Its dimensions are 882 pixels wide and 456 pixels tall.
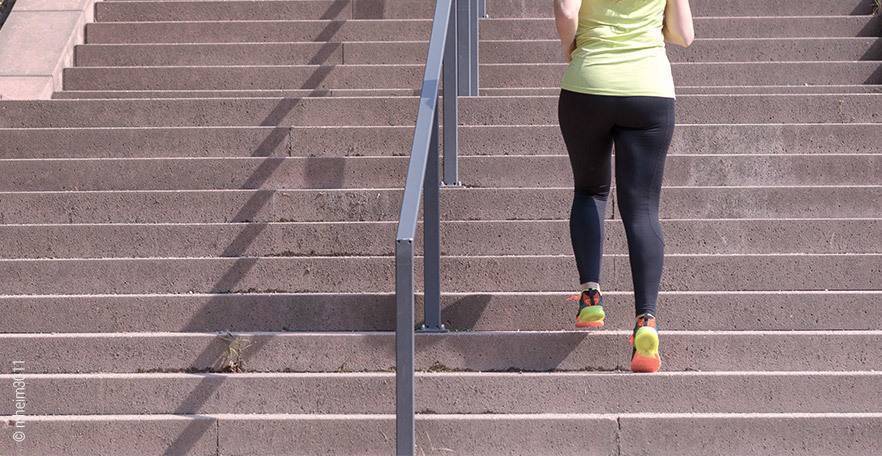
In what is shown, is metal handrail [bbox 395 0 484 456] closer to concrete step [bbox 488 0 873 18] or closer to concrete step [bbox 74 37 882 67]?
concrete step [bbox 74 37 882 67]

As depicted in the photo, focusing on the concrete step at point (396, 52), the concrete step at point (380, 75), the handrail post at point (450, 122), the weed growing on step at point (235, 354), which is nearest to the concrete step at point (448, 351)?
the weed growing on step at point (235, 354)

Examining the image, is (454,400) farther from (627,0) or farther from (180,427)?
(627,0)

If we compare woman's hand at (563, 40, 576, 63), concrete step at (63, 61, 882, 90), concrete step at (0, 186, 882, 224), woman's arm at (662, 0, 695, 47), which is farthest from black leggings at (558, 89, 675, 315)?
concrete step at (63, 61, 882, 90)

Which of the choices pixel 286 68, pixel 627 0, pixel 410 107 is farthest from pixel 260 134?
pixel 627 0

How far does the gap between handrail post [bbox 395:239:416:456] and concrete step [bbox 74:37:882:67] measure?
374cm

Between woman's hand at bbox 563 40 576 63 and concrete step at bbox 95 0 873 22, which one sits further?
concrete step at bbox 95 0 873 22

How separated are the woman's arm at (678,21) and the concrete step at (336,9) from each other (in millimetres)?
3461

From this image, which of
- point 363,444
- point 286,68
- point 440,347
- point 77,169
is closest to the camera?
point 363,444

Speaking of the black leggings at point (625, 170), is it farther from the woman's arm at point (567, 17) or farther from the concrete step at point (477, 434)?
the concrete step at point (477, 434)

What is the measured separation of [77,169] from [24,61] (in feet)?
5.36

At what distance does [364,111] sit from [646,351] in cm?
262

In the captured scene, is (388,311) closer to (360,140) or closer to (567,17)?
(567,17)

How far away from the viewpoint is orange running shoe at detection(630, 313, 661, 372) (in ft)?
15.1

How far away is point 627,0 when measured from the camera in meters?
4.71
